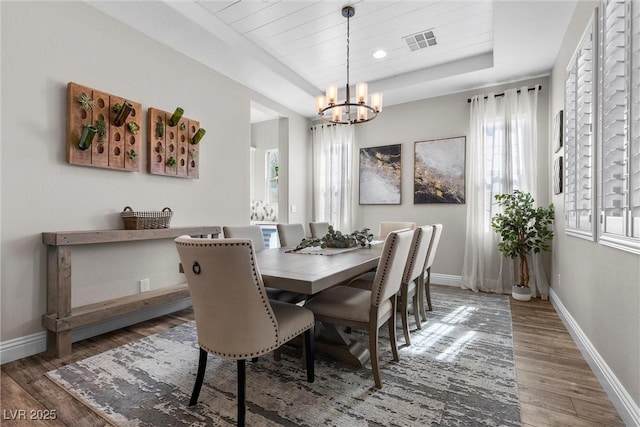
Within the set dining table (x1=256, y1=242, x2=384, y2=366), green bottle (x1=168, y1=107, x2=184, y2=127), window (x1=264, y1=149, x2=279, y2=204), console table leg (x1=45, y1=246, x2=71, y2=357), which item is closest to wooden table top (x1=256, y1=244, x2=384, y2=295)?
dining table (x1=256, y1=242, x2=384, y2=366)

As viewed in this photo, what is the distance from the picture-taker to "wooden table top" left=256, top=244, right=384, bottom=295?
1.53m

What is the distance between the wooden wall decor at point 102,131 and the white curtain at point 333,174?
301 cm

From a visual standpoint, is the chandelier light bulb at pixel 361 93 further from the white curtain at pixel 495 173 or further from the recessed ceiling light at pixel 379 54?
the white curtain at pixel 495 173

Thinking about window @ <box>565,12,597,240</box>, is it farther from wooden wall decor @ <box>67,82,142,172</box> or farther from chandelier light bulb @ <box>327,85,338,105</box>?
wooden wall decor @ <box>67,82,142,172</box>

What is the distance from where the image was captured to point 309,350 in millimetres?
1843

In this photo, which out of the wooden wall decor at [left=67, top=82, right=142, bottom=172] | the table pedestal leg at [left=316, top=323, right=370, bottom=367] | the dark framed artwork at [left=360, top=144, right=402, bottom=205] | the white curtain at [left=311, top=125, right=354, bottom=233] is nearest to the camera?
the table pedestal leg at [left=316, top=323, right=370, bottom=367]

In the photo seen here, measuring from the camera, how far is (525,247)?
361 cm

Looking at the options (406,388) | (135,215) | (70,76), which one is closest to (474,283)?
(406,388)

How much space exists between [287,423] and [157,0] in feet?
10.4

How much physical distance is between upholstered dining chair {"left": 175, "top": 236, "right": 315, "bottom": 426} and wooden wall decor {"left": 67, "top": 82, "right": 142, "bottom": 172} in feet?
5.63

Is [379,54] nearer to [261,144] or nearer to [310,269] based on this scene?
[310,269]

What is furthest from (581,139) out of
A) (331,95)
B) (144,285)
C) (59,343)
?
(59,343)

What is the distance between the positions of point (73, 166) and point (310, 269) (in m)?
2.12

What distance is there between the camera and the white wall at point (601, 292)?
A: 57.9 inches
